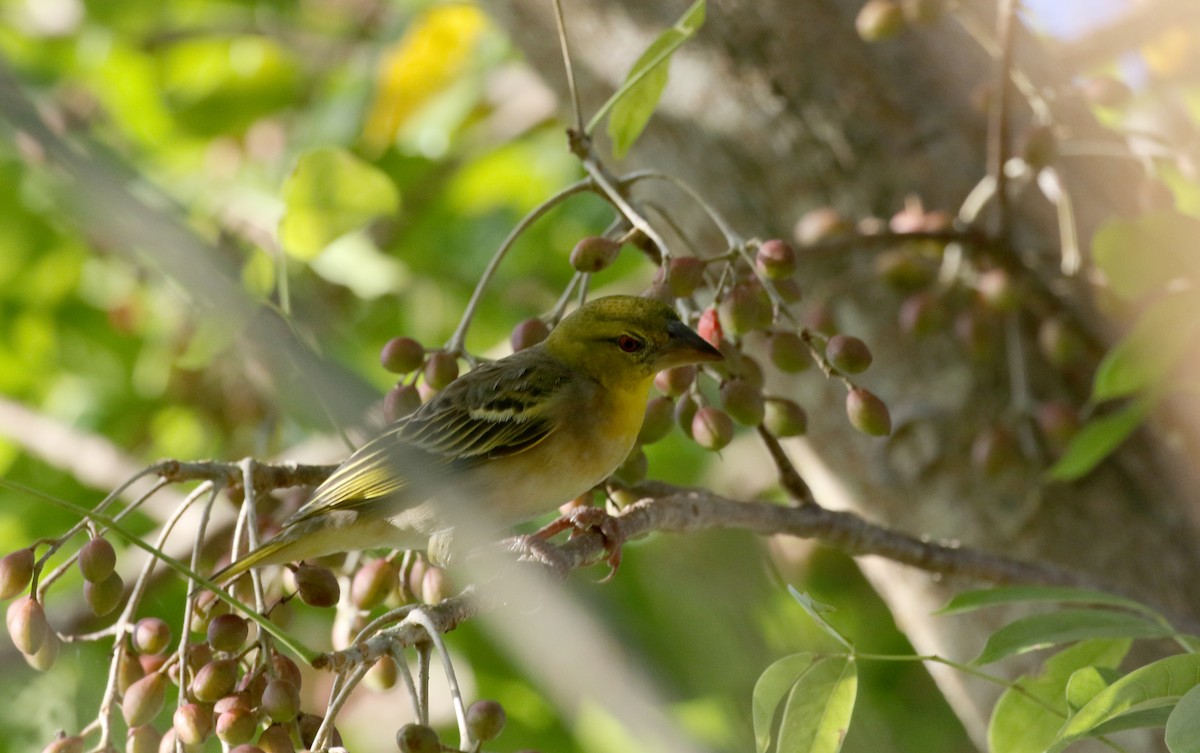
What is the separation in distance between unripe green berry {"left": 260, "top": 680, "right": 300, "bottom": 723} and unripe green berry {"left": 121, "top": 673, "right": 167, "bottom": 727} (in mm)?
316

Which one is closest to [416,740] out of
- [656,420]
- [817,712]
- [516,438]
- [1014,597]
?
[817,712]

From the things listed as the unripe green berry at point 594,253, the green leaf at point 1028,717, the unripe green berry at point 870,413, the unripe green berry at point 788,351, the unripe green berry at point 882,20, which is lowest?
the green leaf at point 1028,717

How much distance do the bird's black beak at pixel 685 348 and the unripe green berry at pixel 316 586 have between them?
0.83 meters

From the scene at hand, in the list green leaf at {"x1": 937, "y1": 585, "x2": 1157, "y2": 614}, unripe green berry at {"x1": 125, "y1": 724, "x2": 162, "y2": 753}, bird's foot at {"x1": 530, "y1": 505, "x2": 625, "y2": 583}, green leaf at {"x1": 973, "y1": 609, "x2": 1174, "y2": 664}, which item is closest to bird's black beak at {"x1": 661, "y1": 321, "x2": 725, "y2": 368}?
bird's foot at {"x1": 530, "y1": 505, "x2": 625, "y2": 583}

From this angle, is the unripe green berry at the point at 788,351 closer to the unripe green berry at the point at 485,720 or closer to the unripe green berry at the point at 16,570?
the unripe green berry at the point at 485,720

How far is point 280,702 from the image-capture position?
1.81m

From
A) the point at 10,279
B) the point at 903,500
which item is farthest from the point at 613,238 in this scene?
the point at 10,279

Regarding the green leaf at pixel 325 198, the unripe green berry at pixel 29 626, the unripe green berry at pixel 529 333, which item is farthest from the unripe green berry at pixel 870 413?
the unripe green berry at pixel 29 626

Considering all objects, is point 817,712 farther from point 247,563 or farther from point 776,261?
point 247,563

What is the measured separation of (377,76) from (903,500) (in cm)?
286

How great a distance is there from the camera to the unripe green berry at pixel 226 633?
2035 millimetres

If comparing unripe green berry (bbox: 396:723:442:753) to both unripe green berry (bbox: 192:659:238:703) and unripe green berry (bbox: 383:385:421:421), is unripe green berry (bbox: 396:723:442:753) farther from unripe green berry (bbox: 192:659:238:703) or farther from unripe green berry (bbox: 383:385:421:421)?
unripe green berry (bbox: 383:385:421:421)

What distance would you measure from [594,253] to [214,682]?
1019 millimetres

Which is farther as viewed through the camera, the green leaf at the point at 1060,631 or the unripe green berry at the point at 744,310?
the unripe green berry at the point at 744,310
